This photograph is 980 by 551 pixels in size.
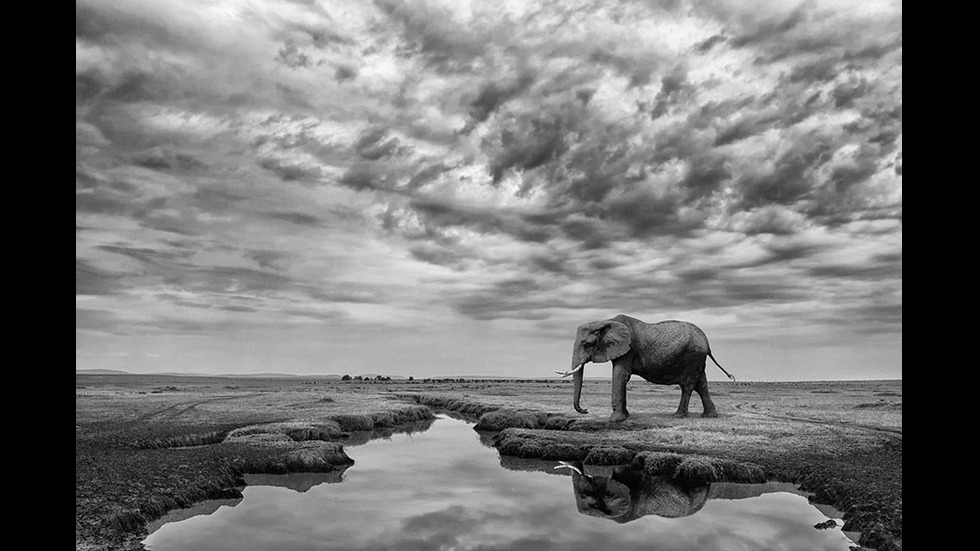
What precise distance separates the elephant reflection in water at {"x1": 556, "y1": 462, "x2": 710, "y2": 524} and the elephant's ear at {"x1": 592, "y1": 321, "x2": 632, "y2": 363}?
1192 centimetres

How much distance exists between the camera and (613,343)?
33.8m

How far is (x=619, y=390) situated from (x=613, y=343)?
2734 millimetres

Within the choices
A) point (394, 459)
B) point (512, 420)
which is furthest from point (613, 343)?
point (394, 459)

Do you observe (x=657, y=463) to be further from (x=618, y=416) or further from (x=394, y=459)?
(x=394, y=459)

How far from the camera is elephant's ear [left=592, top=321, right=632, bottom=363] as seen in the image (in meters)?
33.6

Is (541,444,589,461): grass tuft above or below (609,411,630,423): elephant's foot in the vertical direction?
below

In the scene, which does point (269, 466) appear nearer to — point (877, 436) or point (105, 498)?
point (105, 498)

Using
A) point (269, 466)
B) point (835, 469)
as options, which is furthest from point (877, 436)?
point (269, 466)

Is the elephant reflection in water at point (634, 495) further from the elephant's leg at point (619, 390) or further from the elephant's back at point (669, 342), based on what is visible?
the elephant's back at point (669, 342)

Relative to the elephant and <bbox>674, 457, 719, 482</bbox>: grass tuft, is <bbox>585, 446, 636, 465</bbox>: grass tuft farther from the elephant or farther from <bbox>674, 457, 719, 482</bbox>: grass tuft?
the elephant

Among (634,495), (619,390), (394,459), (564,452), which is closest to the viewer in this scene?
(634,495)

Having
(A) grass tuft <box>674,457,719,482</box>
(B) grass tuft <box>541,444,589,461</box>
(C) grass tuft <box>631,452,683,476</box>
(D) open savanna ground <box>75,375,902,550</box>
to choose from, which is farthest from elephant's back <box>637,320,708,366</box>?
(A) grass tuft <box>674,457,719,482</box>
